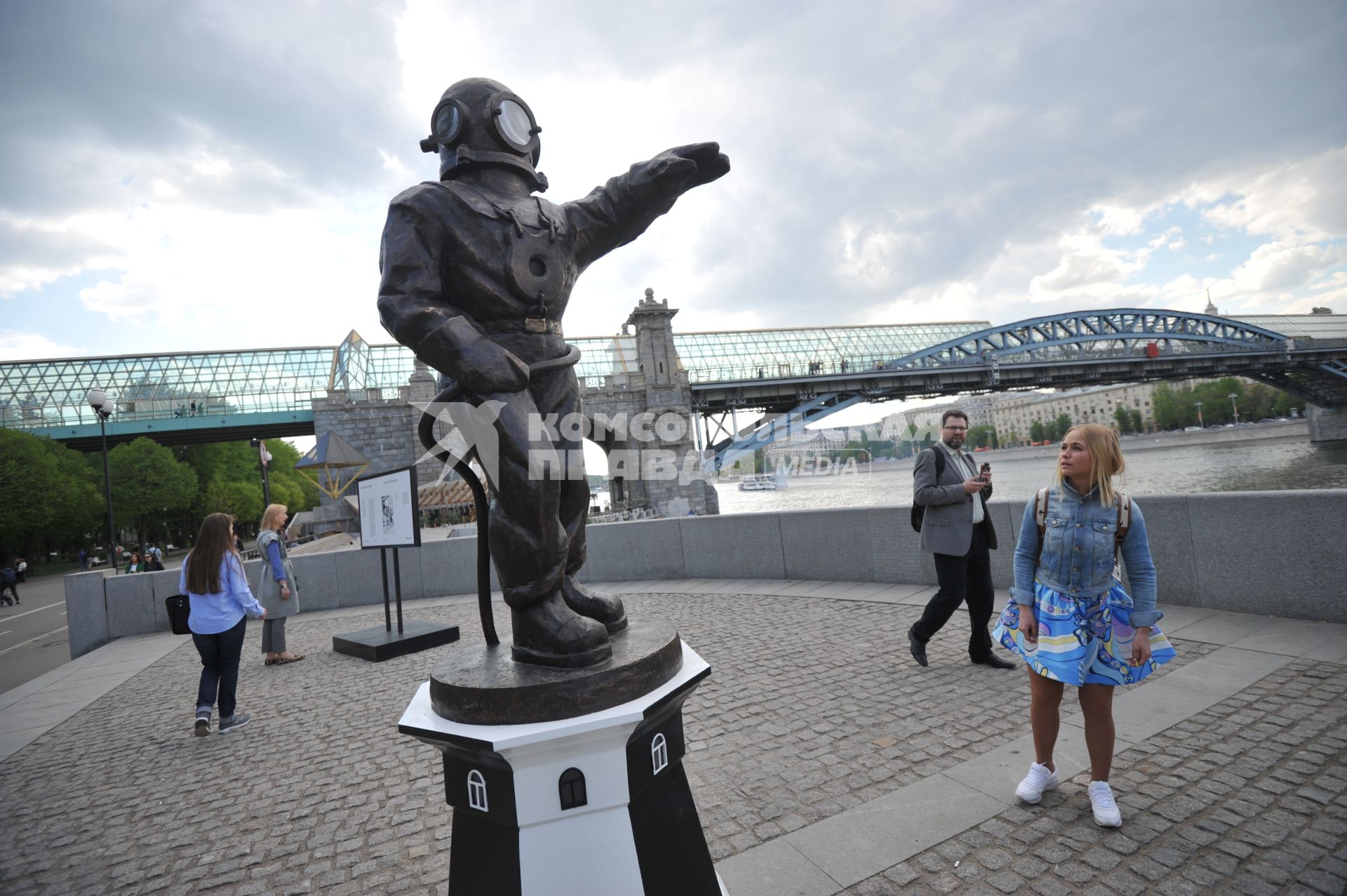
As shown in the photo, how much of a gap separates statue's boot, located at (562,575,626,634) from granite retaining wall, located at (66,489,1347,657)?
497 centimetres

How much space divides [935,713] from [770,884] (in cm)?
179

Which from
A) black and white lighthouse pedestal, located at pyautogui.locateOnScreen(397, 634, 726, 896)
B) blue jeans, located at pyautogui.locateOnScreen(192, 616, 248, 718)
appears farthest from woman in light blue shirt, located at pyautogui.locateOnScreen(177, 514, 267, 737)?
black and white lighthouse pedestal, located at pyautogui.locateOnScreen(397, 634, 726, 896)

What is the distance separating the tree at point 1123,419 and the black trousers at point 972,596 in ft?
224

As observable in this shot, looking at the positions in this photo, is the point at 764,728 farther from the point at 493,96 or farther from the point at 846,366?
the point at 846,366

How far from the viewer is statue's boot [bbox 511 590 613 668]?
6.36 ft

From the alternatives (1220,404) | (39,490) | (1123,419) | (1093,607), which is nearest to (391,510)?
(1093,607)

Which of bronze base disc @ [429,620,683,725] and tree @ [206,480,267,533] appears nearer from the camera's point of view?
bronze base disc @ [429,620,683,725]

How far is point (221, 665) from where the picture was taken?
15.7 ft

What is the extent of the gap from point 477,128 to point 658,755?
207 cm

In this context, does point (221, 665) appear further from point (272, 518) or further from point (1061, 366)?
point (1061, 366)

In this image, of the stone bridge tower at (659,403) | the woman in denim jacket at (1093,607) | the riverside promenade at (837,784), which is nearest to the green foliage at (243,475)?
the stone bridge tower at (659,403)

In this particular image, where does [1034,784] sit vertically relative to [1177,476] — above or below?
above

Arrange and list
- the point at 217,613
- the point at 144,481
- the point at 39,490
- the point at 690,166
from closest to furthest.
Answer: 1. the point at 690,166
2. the point at 217,613
3. the point at 39,490
4. the point at 144,481

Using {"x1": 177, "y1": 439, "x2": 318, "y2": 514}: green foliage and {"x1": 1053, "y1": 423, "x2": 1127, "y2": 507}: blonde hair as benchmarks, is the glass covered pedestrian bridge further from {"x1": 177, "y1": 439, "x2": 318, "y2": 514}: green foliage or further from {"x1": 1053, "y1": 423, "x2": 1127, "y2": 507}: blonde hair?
{"x1": 1053, "y1": 423, "x2": 1127, "y2": 507}: blonde hair
